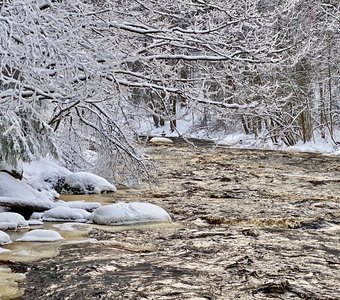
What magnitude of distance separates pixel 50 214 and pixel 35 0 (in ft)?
8.73

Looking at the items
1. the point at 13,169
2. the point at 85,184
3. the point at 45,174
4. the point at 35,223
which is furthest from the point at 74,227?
the point at 45,174

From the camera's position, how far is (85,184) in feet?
27.1

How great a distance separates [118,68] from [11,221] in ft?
6.17

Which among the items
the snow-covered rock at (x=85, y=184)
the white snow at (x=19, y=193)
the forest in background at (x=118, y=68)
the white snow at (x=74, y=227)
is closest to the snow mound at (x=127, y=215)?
the white snow at (x=74, y=227)

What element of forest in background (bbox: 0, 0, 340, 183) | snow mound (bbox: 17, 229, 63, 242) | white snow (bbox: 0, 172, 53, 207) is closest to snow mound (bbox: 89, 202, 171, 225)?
white snow (bbox: 0, 172, 53, 207)

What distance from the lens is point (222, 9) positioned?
245 inches

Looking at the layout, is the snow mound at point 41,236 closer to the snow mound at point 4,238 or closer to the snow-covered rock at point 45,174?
the snow mound at point 4,238

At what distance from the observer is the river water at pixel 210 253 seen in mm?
3891

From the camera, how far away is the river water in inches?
153

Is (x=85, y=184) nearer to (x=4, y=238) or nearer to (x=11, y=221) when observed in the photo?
(x=11, y=221)

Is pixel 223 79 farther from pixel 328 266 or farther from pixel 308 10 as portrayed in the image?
pixel 308 10

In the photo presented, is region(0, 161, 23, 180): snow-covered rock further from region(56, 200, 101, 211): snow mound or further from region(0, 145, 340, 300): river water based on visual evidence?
region(0, 145, 340, 300): river water

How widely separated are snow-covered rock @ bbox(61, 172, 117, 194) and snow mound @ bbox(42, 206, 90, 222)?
1.80 m

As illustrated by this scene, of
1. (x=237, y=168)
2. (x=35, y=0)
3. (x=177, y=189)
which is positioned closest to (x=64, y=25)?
(x=35, y=0)
